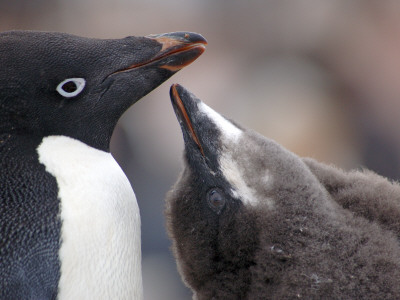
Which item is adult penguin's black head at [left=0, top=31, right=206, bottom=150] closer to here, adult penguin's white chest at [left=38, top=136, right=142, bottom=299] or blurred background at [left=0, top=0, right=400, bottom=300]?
adult penguin's white chest at [left=38, top=136, right=142, bottom=299]

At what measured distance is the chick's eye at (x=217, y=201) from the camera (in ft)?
3.48

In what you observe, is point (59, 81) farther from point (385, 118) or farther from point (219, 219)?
point (385, 118)

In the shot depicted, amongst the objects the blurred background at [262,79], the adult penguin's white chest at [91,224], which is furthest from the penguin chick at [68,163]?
the blurred background at [262,79]

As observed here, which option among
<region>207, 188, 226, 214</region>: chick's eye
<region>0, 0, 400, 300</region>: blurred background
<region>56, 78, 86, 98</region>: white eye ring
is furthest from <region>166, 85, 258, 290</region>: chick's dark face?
<region>0, 0, 400, 300</region>: blurred background

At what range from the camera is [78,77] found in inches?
40.8

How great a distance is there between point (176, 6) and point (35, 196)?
2.09 metres

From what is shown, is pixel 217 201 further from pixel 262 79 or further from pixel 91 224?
pixel 262 79

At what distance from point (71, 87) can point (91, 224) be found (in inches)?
8.5

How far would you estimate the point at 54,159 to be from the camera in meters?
1.01

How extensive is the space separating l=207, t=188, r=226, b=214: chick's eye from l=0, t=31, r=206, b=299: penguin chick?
0.14 meters

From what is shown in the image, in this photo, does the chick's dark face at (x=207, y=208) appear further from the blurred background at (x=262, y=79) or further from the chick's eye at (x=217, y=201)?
the blurred background at (x=262, y=79)

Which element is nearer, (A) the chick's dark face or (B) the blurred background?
(A) the chick's dark face

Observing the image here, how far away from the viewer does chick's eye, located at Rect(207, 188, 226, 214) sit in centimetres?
106

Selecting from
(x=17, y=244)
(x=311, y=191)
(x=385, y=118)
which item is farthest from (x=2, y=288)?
(x=385, y=118)
